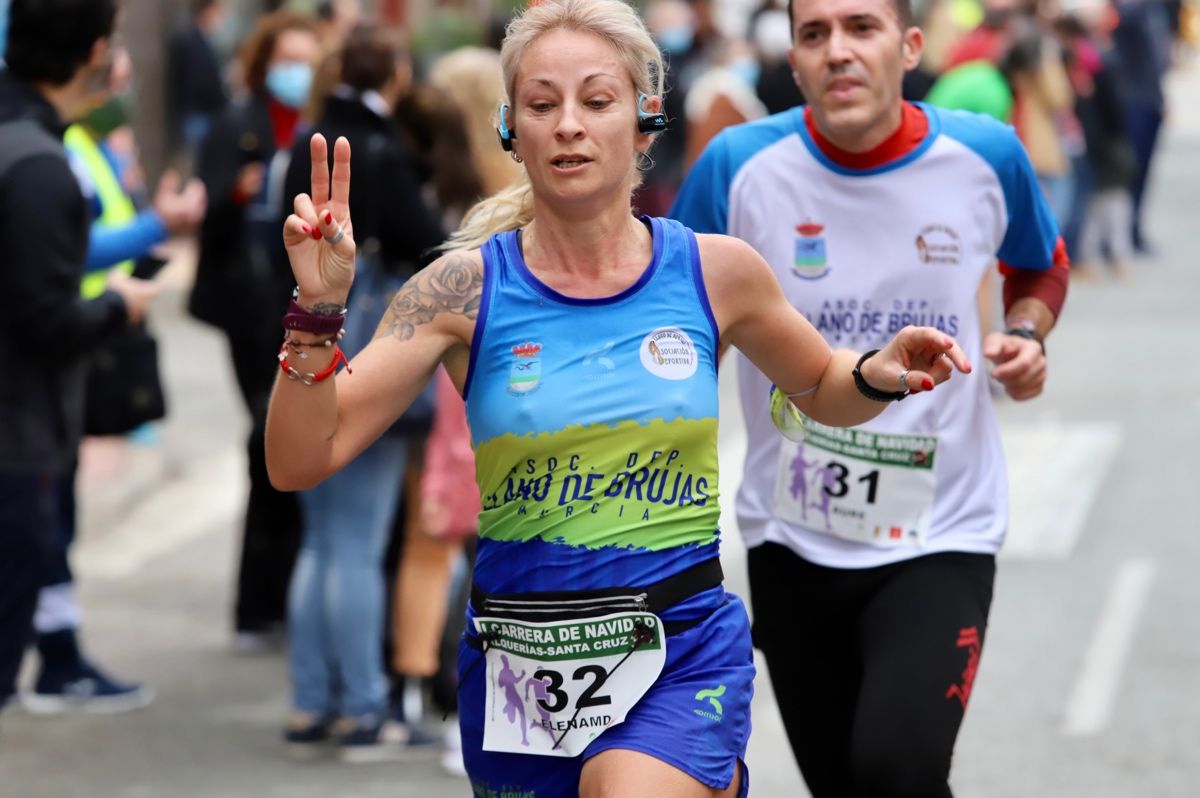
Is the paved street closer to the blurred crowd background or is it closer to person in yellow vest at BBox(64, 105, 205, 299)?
the blurred crowd background

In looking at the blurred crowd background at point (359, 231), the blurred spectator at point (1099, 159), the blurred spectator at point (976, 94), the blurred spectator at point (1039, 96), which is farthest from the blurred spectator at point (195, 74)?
the blurred spectator at point (976, 94)

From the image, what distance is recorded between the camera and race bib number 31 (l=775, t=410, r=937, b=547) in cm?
445

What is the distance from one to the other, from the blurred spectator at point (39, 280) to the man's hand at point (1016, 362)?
2.56m

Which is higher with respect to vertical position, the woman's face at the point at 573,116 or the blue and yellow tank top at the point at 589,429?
the woman's face at the point at 573,116

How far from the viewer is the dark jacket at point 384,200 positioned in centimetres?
631

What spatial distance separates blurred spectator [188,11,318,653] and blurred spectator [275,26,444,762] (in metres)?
1.00

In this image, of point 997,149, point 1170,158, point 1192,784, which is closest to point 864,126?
point 997,149

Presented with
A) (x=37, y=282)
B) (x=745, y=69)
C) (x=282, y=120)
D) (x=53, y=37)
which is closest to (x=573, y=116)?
(x=37, y=282)

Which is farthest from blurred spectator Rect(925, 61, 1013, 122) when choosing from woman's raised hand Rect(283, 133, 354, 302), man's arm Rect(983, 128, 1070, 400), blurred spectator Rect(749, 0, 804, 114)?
woman's raised hand Rect(283, 133, 354, 302)

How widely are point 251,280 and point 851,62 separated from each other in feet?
12.4

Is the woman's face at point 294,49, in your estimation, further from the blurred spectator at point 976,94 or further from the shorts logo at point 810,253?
the shorts logo at point 810,253

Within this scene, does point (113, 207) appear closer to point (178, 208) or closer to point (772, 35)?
point (178, 208)

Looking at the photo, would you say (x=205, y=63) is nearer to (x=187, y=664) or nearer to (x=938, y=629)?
(x=187, y=664)

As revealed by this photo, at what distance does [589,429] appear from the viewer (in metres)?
3.47
